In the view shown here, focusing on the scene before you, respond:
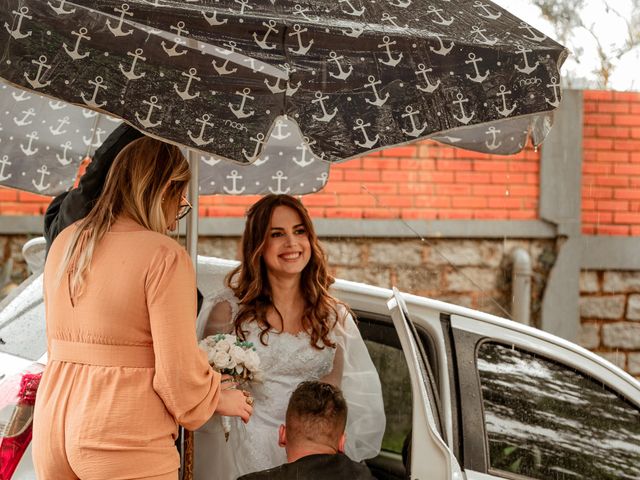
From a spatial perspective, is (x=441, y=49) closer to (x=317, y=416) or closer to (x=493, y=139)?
(x=317, y=416)

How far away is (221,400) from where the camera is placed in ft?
9.47

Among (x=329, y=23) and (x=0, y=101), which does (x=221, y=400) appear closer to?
(x=329, y=23)

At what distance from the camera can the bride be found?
11.6 ft

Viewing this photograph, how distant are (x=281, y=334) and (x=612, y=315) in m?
4.58

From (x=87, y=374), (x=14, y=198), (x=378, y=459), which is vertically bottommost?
(x=378, y=459)

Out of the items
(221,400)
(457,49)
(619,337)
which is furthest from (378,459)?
(619,337)

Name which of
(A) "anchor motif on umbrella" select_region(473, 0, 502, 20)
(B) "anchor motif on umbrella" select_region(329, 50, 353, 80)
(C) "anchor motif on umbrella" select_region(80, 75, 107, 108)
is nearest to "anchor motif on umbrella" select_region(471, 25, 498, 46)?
(A) "anchor motif on umbrella" select_region(473, 0, 502, 20)

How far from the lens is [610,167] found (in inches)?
291

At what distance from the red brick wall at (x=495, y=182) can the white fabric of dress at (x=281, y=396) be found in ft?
11.9

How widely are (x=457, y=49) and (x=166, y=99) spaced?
82 cm

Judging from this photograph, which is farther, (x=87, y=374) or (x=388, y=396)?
(x=388, y=396)

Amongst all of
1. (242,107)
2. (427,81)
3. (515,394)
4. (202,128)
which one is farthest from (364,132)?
(515,394)

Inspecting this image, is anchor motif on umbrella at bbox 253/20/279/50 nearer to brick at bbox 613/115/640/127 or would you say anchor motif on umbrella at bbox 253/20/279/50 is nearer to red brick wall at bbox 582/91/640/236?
red brick wall at bbox 582/91/640/236

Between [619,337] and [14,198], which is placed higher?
[14,198]
